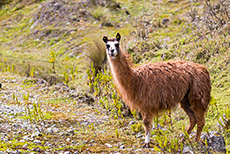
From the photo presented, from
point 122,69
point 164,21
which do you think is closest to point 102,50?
point 122,69

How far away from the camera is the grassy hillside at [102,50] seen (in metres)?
5.66

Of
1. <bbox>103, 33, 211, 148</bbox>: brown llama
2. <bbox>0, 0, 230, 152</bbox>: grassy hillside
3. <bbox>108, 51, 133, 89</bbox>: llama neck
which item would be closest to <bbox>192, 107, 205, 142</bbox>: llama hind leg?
<bbox>103, 33, 211, 148</bbox>: brown llama

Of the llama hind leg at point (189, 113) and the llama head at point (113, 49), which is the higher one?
the llama head at point (113, 49)

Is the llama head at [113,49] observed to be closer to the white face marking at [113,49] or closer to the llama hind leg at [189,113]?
the white face marking at [113,49]

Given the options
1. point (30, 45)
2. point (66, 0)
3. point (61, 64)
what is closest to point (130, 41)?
point (61, 64)

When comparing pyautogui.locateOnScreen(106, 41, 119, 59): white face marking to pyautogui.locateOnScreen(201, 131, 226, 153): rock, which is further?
pyautogui.locateOnScreen(106, 41, 119, 59): white face marking

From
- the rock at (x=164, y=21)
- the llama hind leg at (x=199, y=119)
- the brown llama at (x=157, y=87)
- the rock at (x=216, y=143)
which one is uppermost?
the rock at (x=164, y=21)

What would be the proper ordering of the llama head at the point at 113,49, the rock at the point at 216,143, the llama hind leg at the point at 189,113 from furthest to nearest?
the llama hind leg at the point at 189,113, the llama head at the point at 113,49, the rock at the point at 216,143

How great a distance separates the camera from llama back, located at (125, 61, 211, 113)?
476 cm

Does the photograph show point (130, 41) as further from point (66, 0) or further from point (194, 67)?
point (66, 0)

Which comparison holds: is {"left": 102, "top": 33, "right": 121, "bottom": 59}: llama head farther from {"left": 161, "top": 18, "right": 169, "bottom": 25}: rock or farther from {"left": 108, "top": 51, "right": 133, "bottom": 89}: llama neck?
{"left": 161, "top": 18, "right": 169, "bottom": 25}: rock

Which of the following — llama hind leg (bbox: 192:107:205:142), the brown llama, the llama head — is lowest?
llama hind leg (bbox: 192:107:205:142)

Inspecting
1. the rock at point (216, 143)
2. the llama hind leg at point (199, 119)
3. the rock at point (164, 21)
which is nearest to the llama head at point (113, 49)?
the llama hind leg at point (199, 119)

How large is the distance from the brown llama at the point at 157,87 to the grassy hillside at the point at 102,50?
0.42 meters
